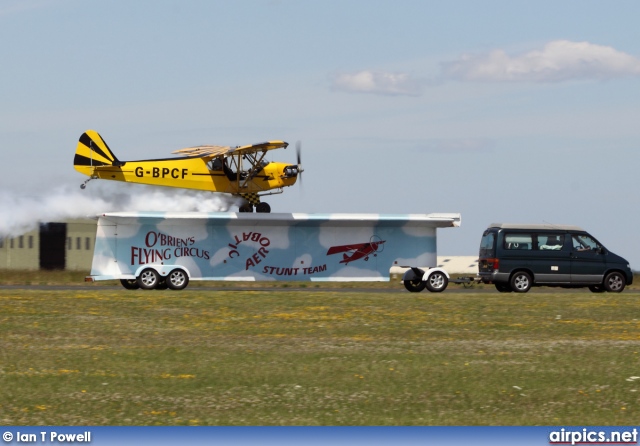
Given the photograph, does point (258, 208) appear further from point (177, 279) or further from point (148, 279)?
point (148, 279)

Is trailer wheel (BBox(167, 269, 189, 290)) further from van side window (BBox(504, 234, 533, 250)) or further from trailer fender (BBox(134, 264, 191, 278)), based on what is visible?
van side window (BBox(504, 234, 533, 250))

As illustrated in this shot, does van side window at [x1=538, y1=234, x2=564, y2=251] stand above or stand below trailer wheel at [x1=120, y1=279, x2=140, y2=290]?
above

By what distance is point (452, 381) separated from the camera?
1484 centimetres

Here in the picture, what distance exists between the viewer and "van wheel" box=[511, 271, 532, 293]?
33.5 meters

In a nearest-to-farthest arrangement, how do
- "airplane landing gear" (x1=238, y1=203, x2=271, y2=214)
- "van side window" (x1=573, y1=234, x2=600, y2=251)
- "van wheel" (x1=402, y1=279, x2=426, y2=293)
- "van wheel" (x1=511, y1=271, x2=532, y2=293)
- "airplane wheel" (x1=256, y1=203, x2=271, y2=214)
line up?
"van wheel" (x1=511, y1=271, x2=532, y2=293) < "van side window" (x1=573, y1=234, x2=600, y2=251) < "van wheel" (x1=402, y1=279, x2=426, y2=293) < "airplane landing gear" (x1=238, y1=203, x2=271, y2=214) < "airplane wheel" (x1=256, y1=203, x2=271, y2=214)

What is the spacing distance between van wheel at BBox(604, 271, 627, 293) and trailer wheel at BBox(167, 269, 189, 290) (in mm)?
14807

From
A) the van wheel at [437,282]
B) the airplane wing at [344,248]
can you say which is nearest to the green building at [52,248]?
the airplane wing at [344,248]

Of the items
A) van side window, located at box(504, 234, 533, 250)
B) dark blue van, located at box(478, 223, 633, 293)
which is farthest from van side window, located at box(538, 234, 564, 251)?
van side window, located at box(504, 234, 533, 250)

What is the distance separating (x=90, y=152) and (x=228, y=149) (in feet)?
17.0

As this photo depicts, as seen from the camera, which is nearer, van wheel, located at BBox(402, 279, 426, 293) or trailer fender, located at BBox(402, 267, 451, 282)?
trailer fender, located at BBox(402, 267, 451, 282)

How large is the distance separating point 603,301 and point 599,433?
700 inches

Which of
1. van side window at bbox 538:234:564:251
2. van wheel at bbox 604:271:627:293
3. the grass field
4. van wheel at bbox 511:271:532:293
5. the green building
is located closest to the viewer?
the grass field

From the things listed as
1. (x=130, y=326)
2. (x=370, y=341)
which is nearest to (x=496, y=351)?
(x=370, y=341)

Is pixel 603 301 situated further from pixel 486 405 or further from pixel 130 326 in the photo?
pixel 486 405
